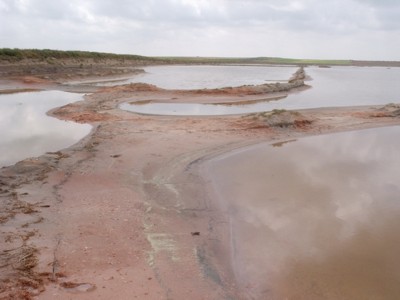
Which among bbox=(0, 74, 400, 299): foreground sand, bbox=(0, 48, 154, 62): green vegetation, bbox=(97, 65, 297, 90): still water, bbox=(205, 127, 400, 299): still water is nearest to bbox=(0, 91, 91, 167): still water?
bbox=(0, 74, 400, 299): foreground sand

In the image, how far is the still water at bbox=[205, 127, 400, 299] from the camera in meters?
6.26

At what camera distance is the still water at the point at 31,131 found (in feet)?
42.5

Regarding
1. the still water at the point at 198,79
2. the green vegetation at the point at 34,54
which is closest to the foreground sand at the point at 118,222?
the still water at the point at 198,79

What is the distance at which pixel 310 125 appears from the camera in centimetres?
1822

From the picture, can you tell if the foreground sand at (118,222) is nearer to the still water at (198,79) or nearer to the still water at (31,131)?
the still water at (31,131)

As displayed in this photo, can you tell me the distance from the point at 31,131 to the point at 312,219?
1196 centimetres

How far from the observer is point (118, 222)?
25.7 ft

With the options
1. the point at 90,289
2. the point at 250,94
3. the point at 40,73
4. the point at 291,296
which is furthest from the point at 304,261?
the point at 40,73

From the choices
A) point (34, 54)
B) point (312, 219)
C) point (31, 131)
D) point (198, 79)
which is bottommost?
point (312, 219)

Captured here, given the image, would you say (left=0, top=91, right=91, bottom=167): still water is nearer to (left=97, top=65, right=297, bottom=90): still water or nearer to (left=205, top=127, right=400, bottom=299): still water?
(left=205, top=127, right=400, bottom=299): still water

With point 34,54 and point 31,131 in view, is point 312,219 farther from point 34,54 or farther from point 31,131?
point 34,54

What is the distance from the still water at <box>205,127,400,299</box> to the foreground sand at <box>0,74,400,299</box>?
0.52 meters

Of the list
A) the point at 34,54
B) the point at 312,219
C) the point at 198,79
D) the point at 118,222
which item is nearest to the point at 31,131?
the point at 118,222

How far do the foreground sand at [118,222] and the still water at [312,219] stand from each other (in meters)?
0.52
